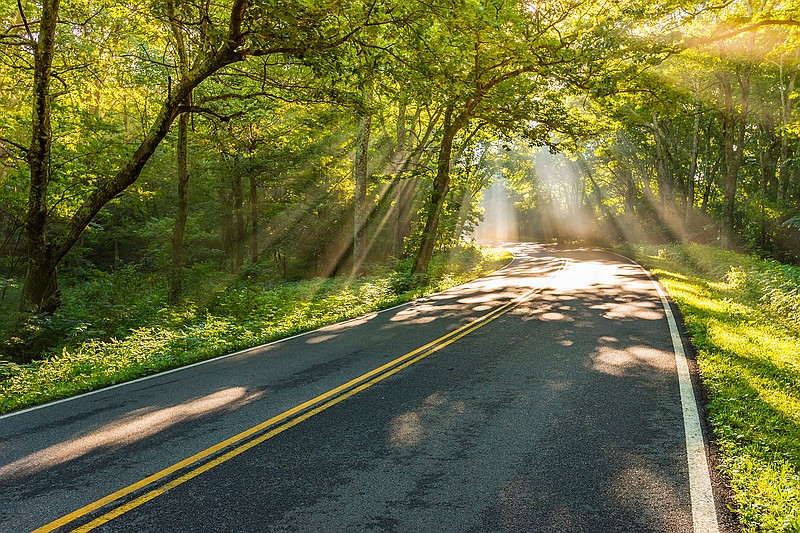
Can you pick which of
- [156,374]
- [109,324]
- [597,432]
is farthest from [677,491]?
[109,324]

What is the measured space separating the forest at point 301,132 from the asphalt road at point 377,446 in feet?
9.59

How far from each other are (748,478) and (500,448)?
2.01 meters

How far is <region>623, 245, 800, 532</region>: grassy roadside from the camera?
3.99m

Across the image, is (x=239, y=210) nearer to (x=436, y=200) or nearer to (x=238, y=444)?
(x=436, y=200)

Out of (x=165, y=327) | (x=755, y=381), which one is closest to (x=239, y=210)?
(x=165, y=327)

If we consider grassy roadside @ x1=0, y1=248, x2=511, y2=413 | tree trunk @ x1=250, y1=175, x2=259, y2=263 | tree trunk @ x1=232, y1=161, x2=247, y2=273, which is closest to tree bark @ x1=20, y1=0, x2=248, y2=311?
grassy roadside @ x1=0, y1=248, x2=511, y2=413

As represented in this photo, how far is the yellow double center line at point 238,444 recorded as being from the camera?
4031mm

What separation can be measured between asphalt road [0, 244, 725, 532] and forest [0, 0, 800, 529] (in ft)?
9.59

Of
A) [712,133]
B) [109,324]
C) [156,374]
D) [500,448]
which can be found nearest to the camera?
[500,448]

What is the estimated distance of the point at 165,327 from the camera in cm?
1276

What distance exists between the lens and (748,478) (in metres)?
4.22

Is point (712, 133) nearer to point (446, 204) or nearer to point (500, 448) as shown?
point (446, 204)

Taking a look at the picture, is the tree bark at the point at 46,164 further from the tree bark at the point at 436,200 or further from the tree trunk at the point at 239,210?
the tree trunk at the point at 239,210

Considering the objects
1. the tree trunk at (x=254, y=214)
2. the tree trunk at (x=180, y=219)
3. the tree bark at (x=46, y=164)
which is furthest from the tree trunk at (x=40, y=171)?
the tree trunk at (x=254, y=214)
